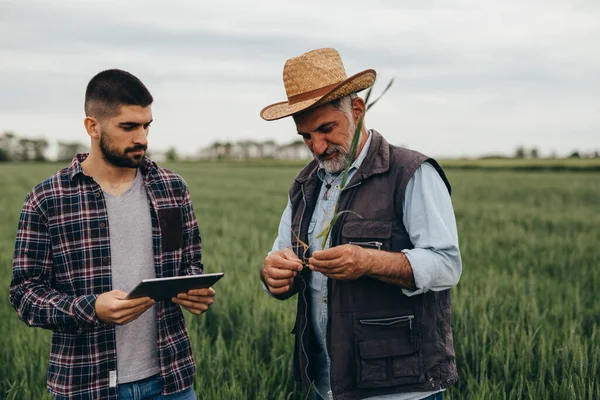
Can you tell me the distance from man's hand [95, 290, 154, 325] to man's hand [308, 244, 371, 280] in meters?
0.64

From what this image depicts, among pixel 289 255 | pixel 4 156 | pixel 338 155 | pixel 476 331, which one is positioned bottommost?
pixel 476 331

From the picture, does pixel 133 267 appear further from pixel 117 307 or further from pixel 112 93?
pixel 112 93

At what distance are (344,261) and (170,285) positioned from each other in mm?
604

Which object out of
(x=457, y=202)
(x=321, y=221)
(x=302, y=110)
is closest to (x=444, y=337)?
(x=321, y=221)

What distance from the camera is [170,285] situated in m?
1.96

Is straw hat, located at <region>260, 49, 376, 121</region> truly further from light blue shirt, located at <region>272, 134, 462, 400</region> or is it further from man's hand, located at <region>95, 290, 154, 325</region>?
man's hand, located at <region>95, 290, 154, 325</region>

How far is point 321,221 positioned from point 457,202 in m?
14.1

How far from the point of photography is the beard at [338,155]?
221 cm

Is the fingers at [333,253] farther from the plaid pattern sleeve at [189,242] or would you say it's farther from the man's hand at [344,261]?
the plaid pattern sleeve at [189,242]

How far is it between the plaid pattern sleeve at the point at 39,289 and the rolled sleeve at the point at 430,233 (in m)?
1.16

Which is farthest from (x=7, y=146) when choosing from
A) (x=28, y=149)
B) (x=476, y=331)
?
(x=476, y=331)

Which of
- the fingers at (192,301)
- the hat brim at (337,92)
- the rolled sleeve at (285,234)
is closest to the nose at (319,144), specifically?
the hat brim at (337,92)

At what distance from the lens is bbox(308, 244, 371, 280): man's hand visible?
1865 millimetres

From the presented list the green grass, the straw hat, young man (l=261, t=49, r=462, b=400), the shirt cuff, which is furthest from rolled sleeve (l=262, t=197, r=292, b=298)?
the green grass
